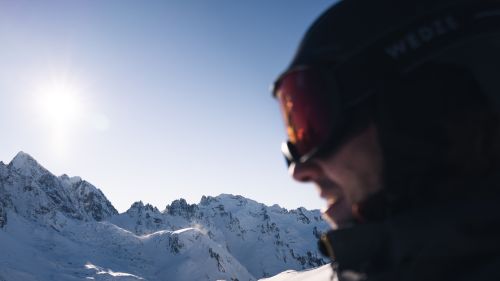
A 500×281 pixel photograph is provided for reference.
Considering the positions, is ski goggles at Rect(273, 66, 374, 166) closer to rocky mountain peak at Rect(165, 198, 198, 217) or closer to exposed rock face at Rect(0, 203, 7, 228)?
exposed rock face at Rect(0, 203, 7, 228)

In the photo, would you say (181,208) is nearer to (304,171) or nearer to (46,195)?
(46,195)

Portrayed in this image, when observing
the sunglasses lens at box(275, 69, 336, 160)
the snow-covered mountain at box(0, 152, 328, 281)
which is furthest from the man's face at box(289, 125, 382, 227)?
the snow-covered mountain at box(0, 152, 328, 281)

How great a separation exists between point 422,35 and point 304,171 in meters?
0.88

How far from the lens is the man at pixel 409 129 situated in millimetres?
1402

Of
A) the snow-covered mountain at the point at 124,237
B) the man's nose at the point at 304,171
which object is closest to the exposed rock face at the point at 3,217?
the snow-covered mountain at the point at 124,237

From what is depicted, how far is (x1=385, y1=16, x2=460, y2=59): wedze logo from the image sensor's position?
5.41 ft

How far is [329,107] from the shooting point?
180 centimetres

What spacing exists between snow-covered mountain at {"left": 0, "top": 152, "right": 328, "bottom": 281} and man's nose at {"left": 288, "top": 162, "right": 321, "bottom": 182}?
99336 mm

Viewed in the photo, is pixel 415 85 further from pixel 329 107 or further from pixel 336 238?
pixel 336 238

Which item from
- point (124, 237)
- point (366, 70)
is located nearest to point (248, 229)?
point (124, 237)

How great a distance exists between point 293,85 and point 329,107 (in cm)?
25

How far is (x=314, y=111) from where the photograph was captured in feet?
6.18

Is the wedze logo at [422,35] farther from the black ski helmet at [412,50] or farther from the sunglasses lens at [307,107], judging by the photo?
the sunglasses lens at [307,107]

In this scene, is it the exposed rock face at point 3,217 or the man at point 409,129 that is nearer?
the man at point 409,129
